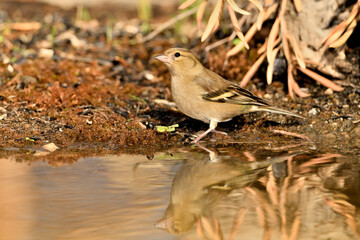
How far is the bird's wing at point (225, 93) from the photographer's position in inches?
248

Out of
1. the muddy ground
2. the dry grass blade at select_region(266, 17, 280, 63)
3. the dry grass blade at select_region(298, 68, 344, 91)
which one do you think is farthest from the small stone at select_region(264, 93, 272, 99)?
the dry grass blade at select_region(266, 17, 280, 63)

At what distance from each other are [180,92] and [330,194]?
2.65 m

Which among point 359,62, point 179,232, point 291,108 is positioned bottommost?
point 179,232

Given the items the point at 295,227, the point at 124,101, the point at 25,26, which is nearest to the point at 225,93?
the point at 124,101

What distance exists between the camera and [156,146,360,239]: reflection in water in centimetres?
348

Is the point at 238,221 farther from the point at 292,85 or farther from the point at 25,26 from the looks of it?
the point at 25,26

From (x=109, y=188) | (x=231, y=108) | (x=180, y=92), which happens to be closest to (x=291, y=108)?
(x=231, y=108)

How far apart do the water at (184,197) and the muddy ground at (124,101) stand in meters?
0.63

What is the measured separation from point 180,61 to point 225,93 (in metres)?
0.67

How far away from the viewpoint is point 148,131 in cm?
604

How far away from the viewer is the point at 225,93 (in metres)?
6.38

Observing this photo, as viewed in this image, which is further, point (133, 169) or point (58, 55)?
point (58, 55)

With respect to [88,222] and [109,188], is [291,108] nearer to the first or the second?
[109,188]

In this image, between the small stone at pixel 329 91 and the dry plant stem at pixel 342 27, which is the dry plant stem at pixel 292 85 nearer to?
the small stone at pixel 329 91
